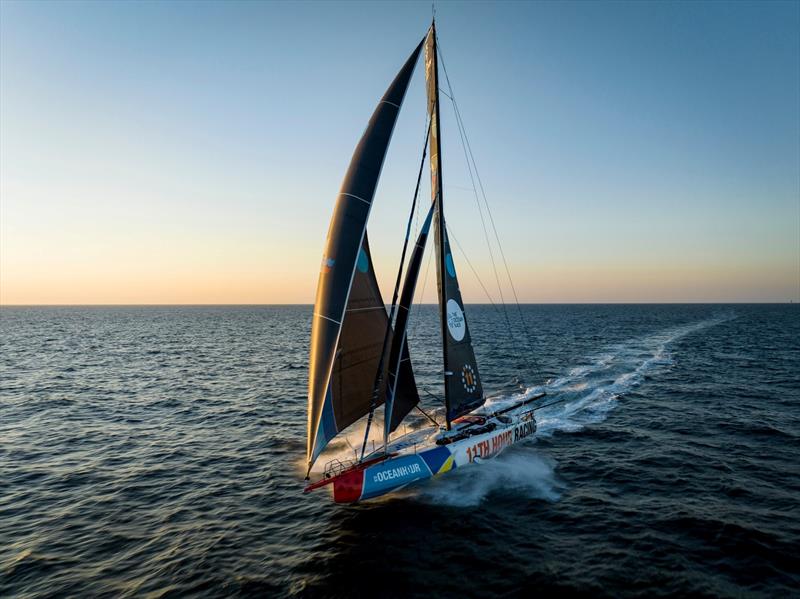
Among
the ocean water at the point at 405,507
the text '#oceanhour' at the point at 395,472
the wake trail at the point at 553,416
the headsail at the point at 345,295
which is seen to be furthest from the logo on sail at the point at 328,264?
the wake trail at the point at 553,416

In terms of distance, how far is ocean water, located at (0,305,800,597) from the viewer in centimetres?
1170

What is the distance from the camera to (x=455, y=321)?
1859 cm

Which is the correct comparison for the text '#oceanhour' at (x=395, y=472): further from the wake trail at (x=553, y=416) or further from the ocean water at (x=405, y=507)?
the wake trail at (x=553, y=416)

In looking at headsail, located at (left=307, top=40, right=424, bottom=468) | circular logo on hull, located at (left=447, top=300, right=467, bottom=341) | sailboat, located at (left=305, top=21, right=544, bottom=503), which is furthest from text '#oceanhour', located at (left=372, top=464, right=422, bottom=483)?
circular logo on hull, located at (left=447, top=300, right=467, bottom=341)

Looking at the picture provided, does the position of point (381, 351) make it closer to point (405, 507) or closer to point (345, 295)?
point (345, 295)

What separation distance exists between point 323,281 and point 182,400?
895 inches

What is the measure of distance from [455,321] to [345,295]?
21.8ft

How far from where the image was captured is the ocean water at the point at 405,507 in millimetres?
11703

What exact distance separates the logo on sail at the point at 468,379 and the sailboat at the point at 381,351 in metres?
0.04

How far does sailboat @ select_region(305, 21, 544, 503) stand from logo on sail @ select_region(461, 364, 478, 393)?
43mm

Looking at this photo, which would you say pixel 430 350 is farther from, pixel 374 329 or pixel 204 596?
pixel 204 596

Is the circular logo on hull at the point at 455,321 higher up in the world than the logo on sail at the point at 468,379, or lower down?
higher up

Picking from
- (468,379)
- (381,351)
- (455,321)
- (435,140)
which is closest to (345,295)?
(381,351)

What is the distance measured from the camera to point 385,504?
15.4 meters
